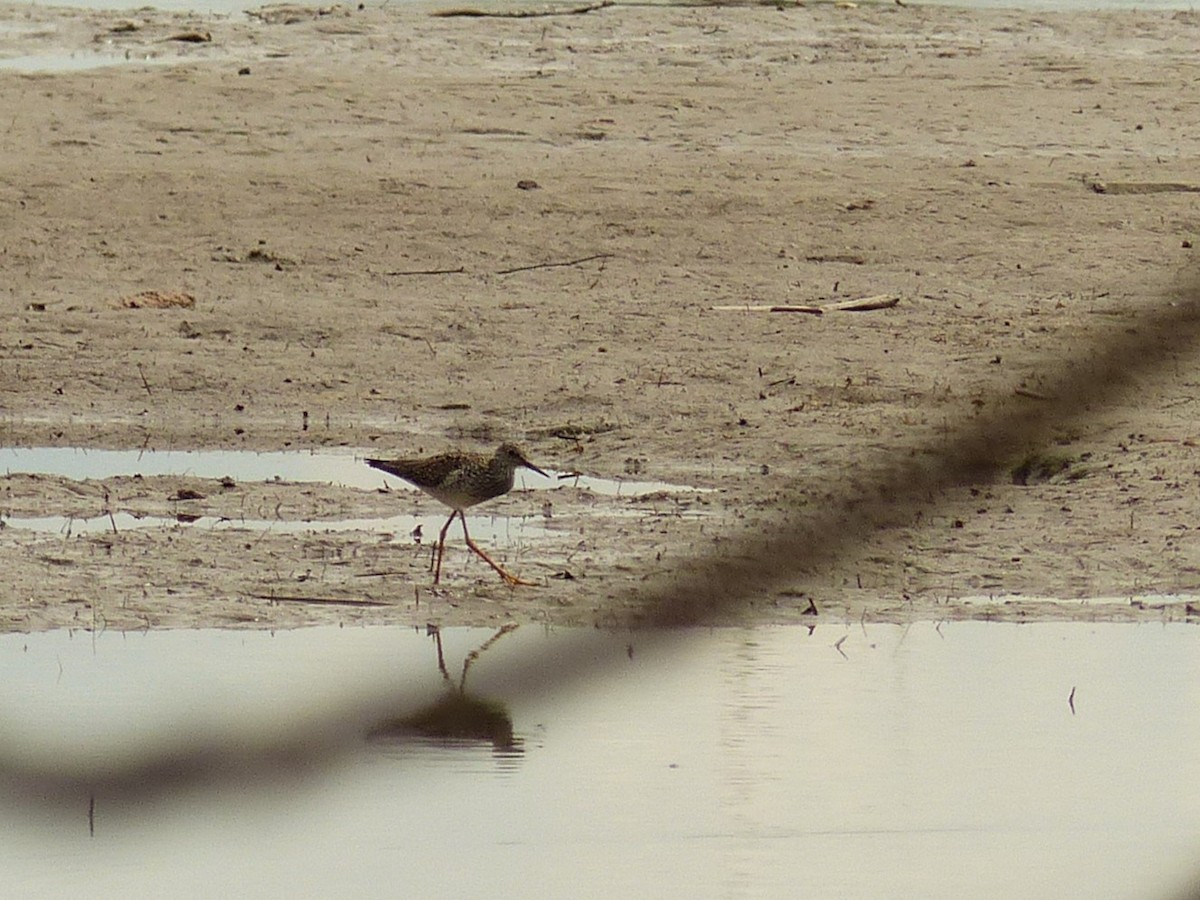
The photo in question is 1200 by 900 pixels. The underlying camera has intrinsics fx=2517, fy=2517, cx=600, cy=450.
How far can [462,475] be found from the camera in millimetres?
7535

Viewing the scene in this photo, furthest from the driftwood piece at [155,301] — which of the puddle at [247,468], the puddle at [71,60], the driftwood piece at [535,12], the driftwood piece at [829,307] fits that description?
the puddle at [71,60]

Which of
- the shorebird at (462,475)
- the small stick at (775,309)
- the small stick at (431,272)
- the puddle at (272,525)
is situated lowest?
the puddle at (272,525)

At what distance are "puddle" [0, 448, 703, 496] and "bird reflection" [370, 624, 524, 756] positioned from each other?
1.82 m

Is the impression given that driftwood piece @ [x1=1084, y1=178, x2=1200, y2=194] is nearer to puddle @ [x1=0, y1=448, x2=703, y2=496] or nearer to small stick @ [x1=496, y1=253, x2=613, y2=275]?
small stick @ [x1=496, y1=253, x2=613, y2=275]

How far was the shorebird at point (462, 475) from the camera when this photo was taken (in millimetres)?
7539

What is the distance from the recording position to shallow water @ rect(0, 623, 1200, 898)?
16.3ft

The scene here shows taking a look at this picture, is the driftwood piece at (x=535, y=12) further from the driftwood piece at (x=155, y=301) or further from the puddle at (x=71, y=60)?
the puddle at (x=71, y=60)

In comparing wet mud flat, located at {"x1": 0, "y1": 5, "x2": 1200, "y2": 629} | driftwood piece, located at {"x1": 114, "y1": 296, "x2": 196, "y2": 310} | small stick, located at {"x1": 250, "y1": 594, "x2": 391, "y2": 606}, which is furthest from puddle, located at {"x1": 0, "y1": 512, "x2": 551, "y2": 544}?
driftwood piece, located at {"x1": 114, "y1": 296, "x2": 196, "y2": 310}

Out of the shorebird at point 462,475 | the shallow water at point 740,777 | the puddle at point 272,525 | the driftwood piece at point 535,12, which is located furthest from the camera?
the puddle at point 272,525

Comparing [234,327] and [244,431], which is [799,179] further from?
[244,431]

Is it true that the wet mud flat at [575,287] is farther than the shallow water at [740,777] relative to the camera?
Yes

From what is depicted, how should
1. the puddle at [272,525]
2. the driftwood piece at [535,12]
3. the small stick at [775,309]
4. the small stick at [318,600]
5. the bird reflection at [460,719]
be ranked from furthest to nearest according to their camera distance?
the small stick at [775,309], the puddle at [272,525], the small stick at [318,600], the driftwood piece at [535,12], the bird reflection at [460,719]

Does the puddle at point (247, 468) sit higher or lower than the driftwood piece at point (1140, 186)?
lower

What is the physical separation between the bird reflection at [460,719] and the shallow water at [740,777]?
0.07 metres
